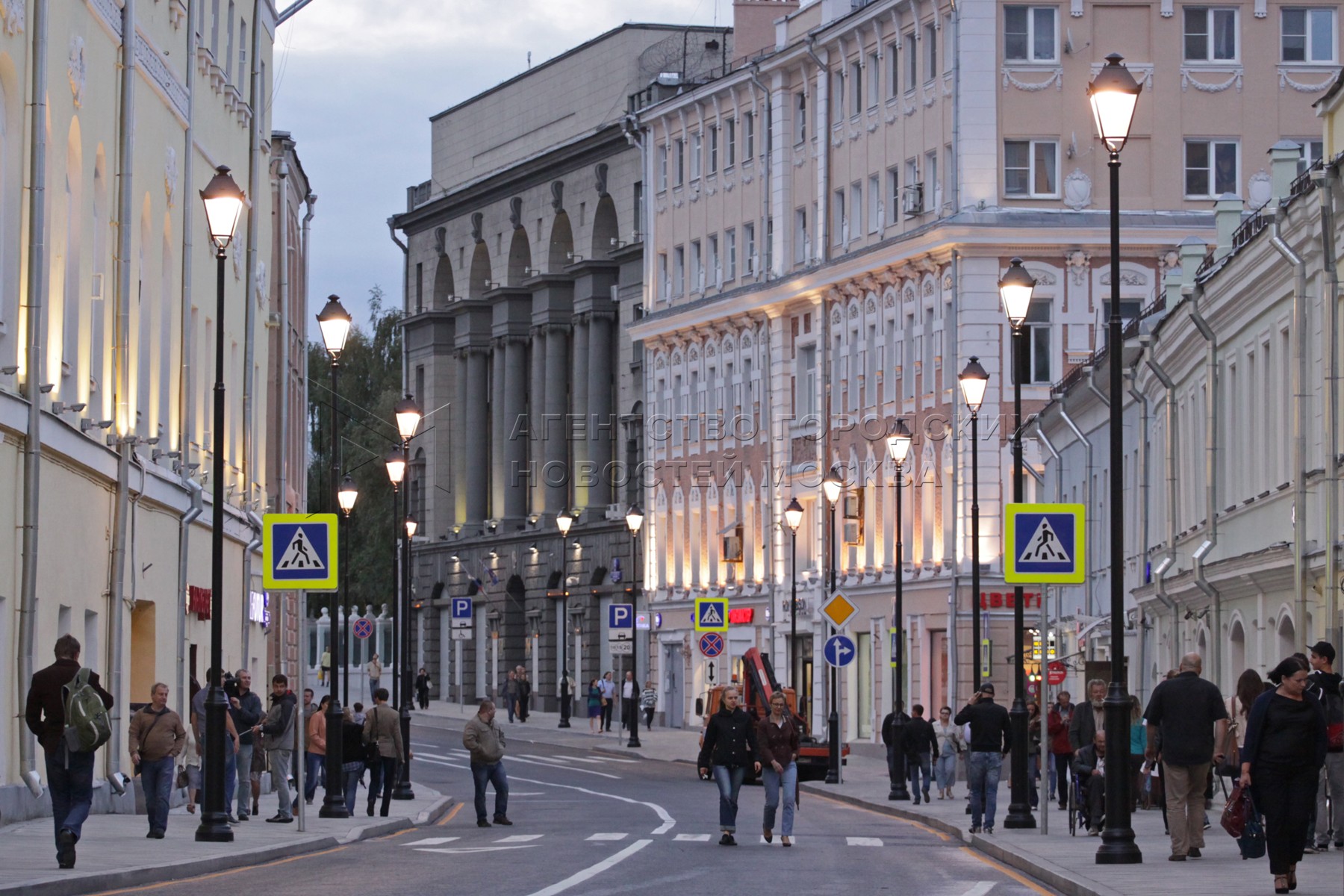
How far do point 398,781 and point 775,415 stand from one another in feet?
121

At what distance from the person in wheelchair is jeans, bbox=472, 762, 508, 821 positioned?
687cm

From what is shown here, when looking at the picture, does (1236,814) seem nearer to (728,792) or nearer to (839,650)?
(728,792)

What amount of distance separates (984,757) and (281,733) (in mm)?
7912

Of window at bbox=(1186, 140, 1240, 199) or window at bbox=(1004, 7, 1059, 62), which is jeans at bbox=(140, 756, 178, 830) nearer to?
window at bbox=(1004, 7, 1059, 62)

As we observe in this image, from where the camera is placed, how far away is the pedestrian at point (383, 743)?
32188 mm

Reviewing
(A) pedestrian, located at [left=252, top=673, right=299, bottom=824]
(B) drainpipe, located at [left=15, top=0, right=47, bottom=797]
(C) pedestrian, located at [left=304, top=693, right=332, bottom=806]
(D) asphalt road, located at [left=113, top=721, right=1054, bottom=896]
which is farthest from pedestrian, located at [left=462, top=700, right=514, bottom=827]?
(B) drainpipe, located at [left=15, top=0, right=47, bottom=797]

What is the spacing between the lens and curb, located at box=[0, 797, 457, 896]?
18172mm

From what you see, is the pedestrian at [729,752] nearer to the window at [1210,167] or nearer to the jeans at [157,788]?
the jeans at [157,788]

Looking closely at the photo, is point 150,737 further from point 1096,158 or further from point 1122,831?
point 1096,158

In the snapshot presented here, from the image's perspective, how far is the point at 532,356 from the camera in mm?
94625

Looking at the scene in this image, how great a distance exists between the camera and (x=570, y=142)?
88.0 metres

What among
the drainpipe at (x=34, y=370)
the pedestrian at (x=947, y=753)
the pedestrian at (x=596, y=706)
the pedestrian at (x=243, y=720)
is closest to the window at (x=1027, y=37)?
the pedestrian at (x=596, y=706)

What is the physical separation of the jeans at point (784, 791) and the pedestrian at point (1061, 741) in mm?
4968

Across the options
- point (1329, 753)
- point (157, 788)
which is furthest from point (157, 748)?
point (1329, 753)
